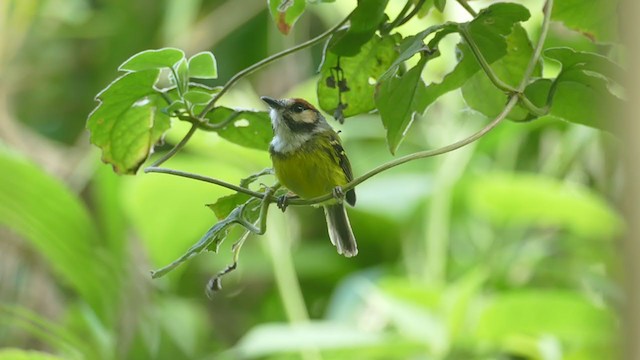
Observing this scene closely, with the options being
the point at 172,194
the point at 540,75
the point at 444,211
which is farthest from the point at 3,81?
the point at 540,75

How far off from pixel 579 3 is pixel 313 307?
1778 millimetres

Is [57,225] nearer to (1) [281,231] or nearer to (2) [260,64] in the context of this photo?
(1) [281,231]

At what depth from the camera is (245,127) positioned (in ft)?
2.63

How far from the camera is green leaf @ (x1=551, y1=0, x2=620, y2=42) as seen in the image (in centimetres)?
80

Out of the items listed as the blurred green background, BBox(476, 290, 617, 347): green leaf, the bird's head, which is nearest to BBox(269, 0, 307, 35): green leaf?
the bird's head

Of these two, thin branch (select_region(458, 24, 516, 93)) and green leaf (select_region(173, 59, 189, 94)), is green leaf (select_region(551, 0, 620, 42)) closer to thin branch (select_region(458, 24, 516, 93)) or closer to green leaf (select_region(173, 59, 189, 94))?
thin branch (select_region(458, 24, 516, 93))

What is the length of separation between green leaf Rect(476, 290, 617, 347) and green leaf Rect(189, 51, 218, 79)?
97 centimetres

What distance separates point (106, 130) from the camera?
2.58 ft

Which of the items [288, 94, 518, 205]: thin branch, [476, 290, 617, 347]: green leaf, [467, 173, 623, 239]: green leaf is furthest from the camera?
[467, 173, 623, 239]: green leaf

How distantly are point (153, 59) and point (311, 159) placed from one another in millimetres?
421

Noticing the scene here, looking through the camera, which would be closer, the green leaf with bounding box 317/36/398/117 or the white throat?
the green leaf with bounding box 317/36/398/117

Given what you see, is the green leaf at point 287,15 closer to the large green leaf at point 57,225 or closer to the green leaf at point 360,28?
the green leaf at point 360,28

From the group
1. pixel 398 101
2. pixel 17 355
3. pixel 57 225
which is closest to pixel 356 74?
pixel 398 101

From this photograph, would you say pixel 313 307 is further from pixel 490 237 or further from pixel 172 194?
pixel 172 194
